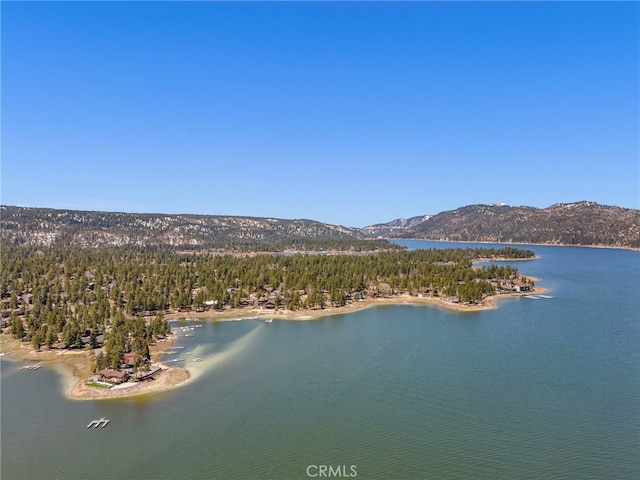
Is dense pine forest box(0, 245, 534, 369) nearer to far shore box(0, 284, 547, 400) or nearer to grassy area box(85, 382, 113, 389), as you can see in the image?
far shore box(0, 284, 547, 400)

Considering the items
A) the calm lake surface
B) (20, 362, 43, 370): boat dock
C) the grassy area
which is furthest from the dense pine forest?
the calm lake surface

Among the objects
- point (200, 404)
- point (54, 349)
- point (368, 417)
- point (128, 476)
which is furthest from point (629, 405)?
point (54, 349)

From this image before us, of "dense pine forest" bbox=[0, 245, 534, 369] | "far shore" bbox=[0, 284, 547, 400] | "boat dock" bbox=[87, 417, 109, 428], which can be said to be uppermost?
"dense pine forest" bbox=[0, 245, 534, 369]

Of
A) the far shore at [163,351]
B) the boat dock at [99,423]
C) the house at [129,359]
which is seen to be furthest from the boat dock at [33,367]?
the boat dock at [99,423]

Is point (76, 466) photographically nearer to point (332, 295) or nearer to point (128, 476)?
point (128, 476)

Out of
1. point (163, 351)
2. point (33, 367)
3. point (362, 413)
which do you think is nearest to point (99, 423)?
point (163, 351)

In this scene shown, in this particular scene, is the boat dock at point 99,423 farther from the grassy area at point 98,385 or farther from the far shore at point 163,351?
the grassy area at point 98,385
